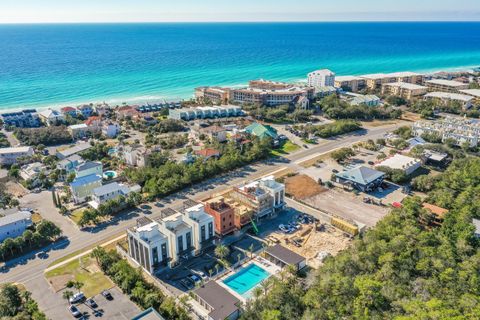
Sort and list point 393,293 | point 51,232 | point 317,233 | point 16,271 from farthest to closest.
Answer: point 317,233, point 51,232, point 16,271, point 393,293

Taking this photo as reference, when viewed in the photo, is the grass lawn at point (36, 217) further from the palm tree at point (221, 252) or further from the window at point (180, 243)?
the palm tree at point (221, 252)

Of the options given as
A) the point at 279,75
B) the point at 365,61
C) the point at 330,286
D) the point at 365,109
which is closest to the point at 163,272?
the point at 330,286

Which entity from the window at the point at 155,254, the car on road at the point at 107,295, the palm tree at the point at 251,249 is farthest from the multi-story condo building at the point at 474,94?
the car on road at the point at 107,295

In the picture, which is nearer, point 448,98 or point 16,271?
point 16,271

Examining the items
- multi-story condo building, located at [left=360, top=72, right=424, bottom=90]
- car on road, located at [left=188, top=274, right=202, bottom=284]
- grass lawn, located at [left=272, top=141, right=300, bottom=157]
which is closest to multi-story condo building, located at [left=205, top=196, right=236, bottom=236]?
car on road, located at [left=188, top=274, right=202, bottom=284]

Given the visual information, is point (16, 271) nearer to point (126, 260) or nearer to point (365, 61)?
point (126, 260)

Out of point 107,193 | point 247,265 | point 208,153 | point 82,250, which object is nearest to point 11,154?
point 107,193
